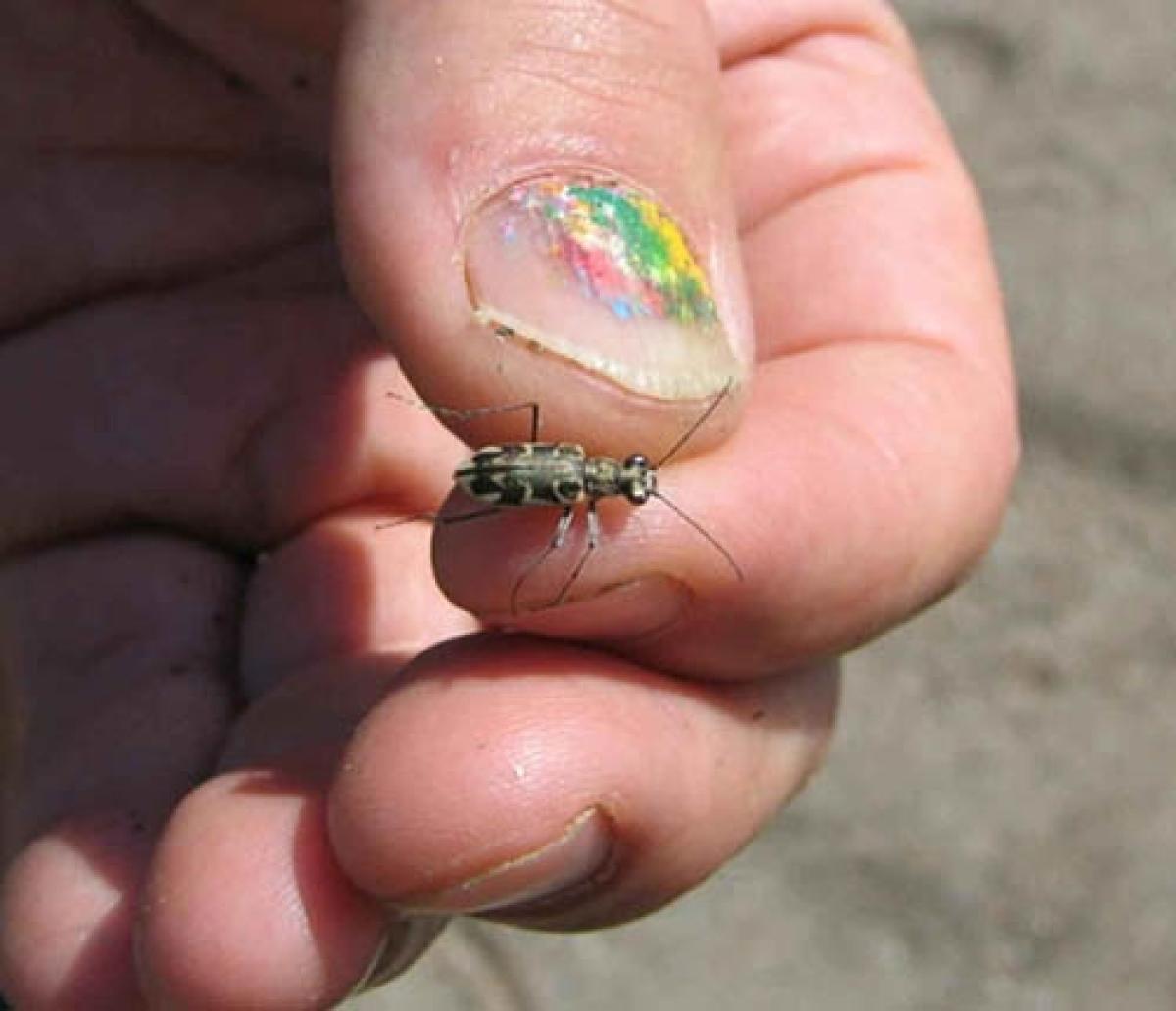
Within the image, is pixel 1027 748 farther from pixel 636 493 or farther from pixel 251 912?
pixel 251 912

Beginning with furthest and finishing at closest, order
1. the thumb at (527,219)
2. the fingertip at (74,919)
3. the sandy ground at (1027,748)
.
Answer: the sandy ground at (1027,748)
the fingertip at (74,919)
the thumb at (527,219)

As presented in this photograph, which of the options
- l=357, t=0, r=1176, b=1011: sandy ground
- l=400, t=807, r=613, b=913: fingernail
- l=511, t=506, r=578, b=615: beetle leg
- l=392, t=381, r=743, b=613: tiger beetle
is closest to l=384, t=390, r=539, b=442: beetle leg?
l=392, t=381, r=743, b=613: tiger beetle

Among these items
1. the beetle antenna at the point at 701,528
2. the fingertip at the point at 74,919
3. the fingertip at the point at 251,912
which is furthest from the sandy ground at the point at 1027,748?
the beetle antenna at the point at 701,528

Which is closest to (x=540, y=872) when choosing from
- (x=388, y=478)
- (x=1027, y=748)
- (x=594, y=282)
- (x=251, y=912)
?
(x=251, y=912)

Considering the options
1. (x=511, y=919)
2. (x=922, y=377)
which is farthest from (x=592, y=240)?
(x=511, y=919)

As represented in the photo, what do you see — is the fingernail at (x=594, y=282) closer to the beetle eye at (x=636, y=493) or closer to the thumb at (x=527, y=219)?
the thumb at (x=527, y=219)

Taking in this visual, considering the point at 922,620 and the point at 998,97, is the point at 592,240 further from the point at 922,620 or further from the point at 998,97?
the point at 998,97
